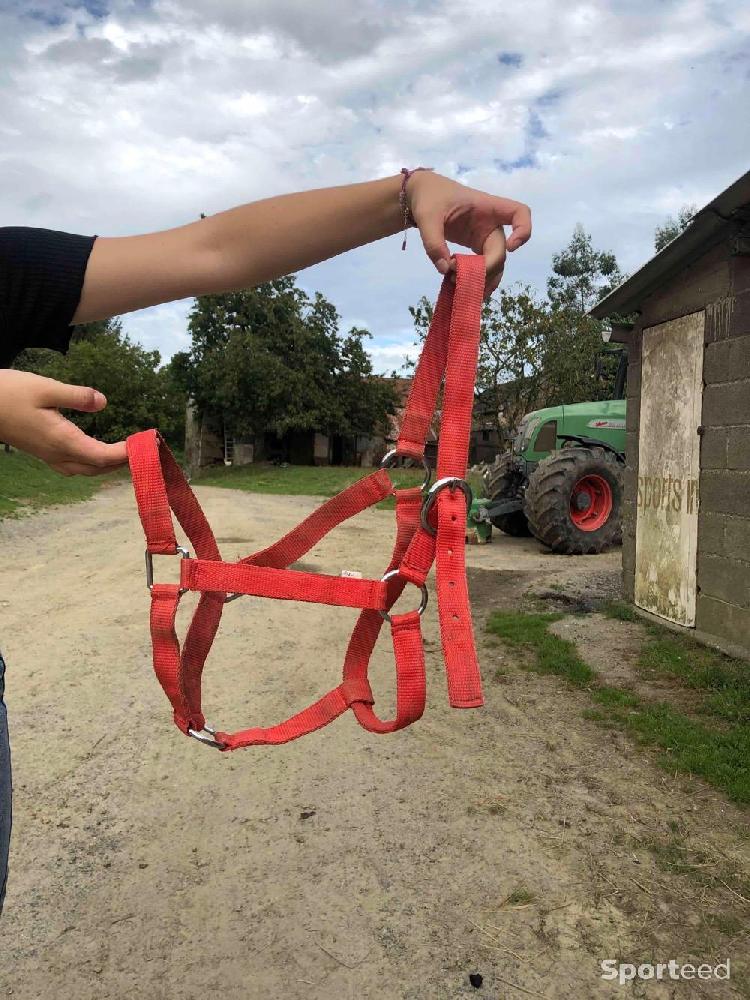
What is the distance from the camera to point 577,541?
9641 millimetres

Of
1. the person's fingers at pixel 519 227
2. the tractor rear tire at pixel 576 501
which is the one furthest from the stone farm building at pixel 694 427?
the person's fingers at pixel 519 227

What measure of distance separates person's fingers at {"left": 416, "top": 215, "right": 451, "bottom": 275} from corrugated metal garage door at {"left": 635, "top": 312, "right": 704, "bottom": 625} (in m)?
4.87

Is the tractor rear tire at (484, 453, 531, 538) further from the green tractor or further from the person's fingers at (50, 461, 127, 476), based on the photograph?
the person's fingers at (50, 461, 127, 476)

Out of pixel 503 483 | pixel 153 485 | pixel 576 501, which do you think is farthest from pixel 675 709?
pixel 503 483

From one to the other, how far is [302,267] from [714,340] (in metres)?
4.81

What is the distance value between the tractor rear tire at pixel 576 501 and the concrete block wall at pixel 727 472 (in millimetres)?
3716

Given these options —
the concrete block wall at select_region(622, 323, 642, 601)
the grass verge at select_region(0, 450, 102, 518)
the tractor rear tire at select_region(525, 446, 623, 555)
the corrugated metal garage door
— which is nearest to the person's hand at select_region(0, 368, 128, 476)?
the corrugated metal garage door

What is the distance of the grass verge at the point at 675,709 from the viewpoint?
3666 mm

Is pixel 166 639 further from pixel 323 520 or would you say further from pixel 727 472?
pixel 727 472

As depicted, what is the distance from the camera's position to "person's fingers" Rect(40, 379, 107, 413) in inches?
44.3

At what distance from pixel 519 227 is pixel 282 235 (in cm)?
47

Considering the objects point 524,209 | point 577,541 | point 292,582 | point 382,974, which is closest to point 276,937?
point 382,974

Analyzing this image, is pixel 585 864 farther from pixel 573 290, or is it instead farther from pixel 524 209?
pixel 573 290

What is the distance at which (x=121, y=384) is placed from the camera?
102 ft
